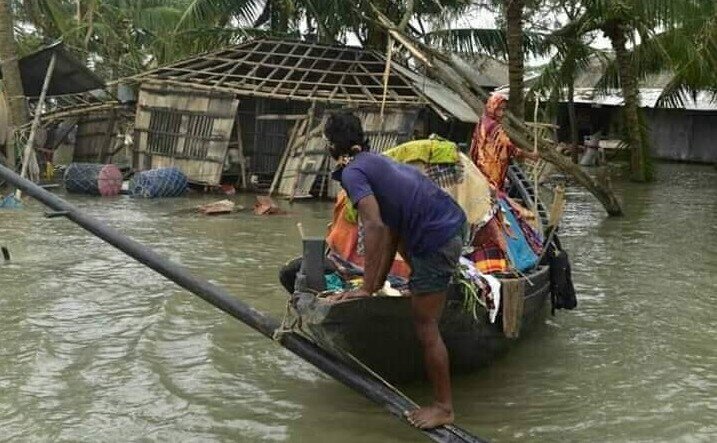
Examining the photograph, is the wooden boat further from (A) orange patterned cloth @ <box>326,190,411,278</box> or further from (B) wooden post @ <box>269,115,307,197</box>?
(B) wooden post @ <box>269,115,307,197</box>

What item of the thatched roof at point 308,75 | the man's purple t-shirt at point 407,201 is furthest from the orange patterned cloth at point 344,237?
the thatched roof at point 308,75

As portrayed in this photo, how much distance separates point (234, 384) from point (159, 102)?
11877mm

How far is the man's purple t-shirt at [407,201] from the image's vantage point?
4.29m

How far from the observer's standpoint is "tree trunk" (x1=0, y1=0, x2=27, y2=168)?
51.3ft

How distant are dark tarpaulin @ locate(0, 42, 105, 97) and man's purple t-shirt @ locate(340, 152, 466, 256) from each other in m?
10.6

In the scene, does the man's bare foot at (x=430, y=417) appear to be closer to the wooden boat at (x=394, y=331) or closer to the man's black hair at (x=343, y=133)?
the wooden boat at (x=394, y=331)

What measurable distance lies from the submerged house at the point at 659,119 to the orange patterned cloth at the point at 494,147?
18.9 m

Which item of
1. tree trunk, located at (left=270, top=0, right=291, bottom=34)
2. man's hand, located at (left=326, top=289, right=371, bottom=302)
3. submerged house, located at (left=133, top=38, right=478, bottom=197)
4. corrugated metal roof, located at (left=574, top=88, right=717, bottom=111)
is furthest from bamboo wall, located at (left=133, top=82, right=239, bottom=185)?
corrugated metal roof, located at (left=574, top=88, right=717, bottom=111)

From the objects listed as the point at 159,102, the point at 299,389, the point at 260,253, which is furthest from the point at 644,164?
the point at 299,389

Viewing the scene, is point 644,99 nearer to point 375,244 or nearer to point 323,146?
point 323,146

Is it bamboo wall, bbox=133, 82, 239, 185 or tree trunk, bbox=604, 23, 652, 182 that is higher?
tree trunk, bbox=604, 23, 652, 182

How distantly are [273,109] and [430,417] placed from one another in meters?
13.6

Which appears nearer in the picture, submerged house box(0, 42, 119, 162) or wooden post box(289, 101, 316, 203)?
submerged house box(0, 42, 119, 162)

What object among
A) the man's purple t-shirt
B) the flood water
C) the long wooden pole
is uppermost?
the man's purple t-shirt
